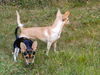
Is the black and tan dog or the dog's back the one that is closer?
the black and tan dog

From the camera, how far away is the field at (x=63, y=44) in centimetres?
606

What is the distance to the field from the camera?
6.06 metres

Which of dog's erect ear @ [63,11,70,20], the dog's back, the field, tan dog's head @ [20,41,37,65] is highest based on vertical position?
dog's erect ear @ [63,11,70,20]

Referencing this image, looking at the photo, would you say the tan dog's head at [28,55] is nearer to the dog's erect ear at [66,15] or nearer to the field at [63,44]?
the field at [63,44]

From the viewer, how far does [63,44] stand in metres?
7.83

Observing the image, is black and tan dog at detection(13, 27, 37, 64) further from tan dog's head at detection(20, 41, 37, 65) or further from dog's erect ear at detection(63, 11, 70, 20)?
dog's erect ear at detection(63, 11, 70, 20)

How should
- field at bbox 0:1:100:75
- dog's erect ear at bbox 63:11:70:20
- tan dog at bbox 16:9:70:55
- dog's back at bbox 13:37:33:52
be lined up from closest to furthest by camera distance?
field at bbox 0:1:100:75 < dog's back at bbox 13:37:33:52 < dog's erect ear at bbox 63:11:70:20 < tan dog at bbox 16:9:70:55

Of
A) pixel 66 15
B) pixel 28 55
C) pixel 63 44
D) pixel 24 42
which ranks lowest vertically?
pixel 63 44

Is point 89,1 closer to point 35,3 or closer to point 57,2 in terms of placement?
point 57,2

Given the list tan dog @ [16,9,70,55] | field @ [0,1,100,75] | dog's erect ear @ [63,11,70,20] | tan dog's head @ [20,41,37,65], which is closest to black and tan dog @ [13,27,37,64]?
tan dog's head @ [20,41,37,65]

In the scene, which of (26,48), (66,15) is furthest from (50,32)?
(26,48)

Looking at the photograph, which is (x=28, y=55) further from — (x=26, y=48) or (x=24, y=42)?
(x=24, y=42)

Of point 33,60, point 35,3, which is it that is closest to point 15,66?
point 33,60

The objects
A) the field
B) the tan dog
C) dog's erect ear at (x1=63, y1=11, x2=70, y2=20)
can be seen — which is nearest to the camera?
the field
